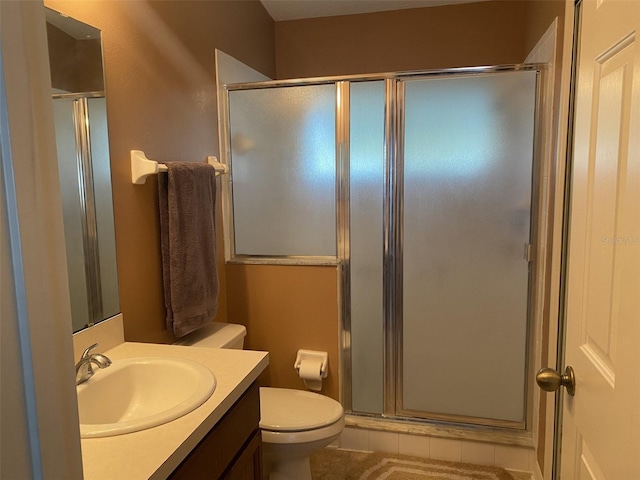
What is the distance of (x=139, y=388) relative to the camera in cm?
139

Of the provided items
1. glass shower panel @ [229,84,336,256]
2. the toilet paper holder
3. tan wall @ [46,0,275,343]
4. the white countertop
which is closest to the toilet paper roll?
the toilet paper holder

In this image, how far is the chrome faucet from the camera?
4.12 feet

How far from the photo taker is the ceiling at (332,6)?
8.91ft

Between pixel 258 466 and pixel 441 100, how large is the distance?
1.66m

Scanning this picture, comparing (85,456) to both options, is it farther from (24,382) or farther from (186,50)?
(186,50)

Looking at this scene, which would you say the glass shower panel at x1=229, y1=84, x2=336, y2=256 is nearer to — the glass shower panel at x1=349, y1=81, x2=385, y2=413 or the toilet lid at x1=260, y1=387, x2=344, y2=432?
the glass shower panel at x1=349, y1=81, x2=385, y2=413

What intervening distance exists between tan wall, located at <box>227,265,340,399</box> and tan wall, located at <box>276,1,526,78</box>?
1416 millimetres

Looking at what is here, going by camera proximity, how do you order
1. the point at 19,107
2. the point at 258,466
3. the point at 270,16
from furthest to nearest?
1. the point at 270,16
2. the point at 258,466
3. the point at 19,107

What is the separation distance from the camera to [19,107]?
1.37ft

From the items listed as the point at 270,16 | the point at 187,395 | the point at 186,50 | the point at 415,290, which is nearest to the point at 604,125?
the point at 187,395

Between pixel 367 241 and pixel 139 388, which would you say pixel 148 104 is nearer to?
pixel 139 388

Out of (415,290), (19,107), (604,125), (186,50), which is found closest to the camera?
(19,107)

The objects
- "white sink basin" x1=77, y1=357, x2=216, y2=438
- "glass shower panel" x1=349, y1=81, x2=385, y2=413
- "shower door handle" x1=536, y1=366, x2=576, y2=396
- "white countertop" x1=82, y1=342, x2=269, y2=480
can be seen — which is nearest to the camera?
"white countertop" x1=82, y1=342, x2=269, y2=480

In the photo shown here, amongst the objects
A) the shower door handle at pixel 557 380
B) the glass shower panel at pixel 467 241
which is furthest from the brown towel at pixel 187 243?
the shower door handle at pixel 557 380
